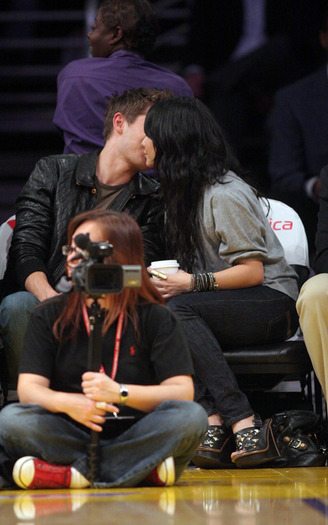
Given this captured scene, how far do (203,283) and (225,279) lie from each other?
84mm

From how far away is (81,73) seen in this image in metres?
4.41

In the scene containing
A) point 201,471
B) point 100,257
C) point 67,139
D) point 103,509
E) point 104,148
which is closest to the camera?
point 103,509

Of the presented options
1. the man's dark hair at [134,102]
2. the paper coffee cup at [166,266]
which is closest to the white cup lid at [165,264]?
the paper coffee cup at [166,266]

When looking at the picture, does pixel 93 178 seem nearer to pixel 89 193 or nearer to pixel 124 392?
pixel 89 193

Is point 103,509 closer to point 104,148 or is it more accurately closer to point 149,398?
point 149,398

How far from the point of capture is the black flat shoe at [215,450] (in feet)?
11.7

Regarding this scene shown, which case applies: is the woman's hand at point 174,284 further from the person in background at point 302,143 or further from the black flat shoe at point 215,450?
the person in background at point 302,143

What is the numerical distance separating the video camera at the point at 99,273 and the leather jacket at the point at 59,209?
113 cm

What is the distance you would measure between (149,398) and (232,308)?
31.8 inches

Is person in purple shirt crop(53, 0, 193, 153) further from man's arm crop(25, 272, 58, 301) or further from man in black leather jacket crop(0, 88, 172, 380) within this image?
man's arm crop(25, 272, 58, 301)

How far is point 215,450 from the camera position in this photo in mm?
3566

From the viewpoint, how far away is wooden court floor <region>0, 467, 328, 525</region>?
248 centimetres

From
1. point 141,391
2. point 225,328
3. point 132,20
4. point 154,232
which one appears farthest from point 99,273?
point 132,20

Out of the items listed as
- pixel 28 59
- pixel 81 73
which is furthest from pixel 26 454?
pixel 28 59
